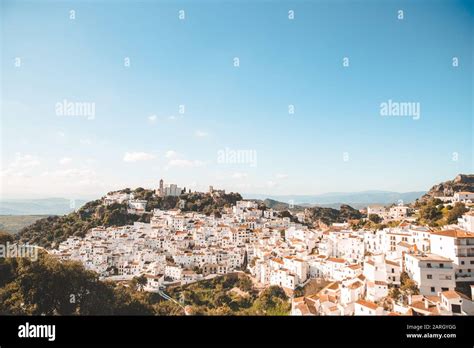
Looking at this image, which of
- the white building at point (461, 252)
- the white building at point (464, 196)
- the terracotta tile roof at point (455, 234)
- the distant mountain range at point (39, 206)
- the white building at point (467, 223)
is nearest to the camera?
the white building at point (461, 252)

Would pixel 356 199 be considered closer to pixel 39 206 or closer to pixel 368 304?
pixel 368 304

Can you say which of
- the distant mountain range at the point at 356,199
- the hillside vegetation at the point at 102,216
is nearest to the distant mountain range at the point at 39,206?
the hillside vegetation at the point at 102,216

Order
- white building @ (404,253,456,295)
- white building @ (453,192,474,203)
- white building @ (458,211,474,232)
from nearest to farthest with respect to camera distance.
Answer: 1. white building @ (404,253,456,295)
2. white building @ (458,211,474,232)
3. white building @ (453,192,474,203)

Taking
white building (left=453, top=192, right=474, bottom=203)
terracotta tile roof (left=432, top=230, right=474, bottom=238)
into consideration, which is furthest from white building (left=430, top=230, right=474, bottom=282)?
white building (left=453, top=192, right=474, bottom=203)

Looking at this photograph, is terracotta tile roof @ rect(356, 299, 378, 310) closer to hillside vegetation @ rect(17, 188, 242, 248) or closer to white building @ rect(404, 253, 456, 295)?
white building @ rect(404, 253, 456, 295)

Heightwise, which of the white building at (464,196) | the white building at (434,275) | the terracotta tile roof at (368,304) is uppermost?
the white building at (464,196)

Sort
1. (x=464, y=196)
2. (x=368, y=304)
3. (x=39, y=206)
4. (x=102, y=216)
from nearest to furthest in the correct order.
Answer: (x=368, y=304) < (x=39, y=206) < (x=464, y=196) < (x=102, y=216)

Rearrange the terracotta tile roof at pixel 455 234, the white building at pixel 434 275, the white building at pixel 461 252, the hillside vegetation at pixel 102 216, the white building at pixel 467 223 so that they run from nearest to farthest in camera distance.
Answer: the white building at pixel 434 275
the white building at pixel 461 252
the terracotta tile roof at pixel 455 234
the white building at pixel 467 223
the hillside vegetation at pixel 102 216

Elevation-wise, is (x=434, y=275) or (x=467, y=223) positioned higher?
(x=467, y=223)

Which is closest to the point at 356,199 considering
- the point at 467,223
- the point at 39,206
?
the point at 467,223

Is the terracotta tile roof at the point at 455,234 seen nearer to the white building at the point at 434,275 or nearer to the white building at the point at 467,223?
the white building at the point at 434,275

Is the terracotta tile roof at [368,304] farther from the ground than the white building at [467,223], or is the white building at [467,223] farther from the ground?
the white building at [467,223]
